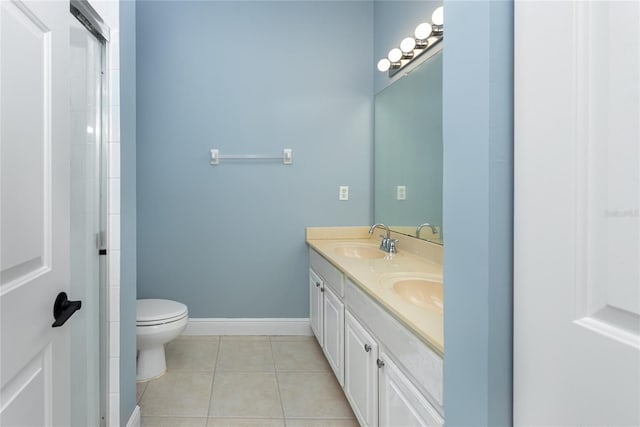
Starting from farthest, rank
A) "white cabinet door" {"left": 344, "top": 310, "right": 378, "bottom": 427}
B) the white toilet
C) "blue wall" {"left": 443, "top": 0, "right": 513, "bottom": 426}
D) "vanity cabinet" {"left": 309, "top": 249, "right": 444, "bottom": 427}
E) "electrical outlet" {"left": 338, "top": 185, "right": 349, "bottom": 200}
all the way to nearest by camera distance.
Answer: "electrical outlet" {"left": 338, "top": 185, "right": 349, "bottom": 200}
the white toilet
"white cabinet door" {"left": 344, "top": 310, "right": 378, "bottom": 427}
"vanity cabinet" {"left": 309, "top": 249, "right": 444, "bottom": 427}
"blue wall" {"left": 443, "top": 0, "right": 513, "bottom": 426}

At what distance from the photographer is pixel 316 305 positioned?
268 cm

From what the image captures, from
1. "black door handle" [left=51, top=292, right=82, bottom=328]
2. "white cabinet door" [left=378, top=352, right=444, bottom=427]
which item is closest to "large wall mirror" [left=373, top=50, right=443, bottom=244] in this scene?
"white cabinet door" [left=378, top=352, right=444, bottom=427]

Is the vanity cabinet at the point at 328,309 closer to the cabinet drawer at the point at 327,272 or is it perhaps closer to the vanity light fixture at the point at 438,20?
the cabinet drawer at the point at 327,272

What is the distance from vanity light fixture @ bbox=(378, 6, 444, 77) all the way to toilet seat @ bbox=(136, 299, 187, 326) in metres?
2.11

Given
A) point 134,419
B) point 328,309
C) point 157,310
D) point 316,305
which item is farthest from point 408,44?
point 134,419

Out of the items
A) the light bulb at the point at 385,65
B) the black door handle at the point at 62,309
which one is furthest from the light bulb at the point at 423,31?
the black door handle at the point at 62,309

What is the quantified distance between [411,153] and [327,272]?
0.91m

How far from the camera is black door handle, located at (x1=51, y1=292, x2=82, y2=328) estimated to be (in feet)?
2.80

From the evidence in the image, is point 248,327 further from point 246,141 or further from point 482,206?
point 482,206

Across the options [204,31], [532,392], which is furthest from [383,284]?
[204,31]

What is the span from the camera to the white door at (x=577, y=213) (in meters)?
0.46

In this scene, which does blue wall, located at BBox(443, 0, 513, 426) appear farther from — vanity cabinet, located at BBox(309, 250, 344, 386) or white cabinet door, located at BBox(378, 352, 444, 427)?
vanity cabinet, located at BBox(309, 250, 344, 386)

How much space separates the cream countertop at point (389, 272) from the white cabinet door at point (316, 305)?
0.80 ft

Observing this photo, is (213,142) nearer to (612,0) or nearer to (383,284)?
(383,284)
